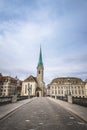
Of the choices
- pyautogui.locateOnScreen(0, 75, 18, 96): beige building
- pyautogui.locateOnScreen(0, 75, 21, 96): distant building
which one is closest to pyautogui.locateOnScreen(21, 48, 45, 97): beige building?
pyautogui.locateOnScreen(0, 75, 21, 96): distant building

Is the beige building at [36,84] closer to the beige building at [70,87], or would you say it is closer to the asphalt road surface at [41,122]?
the beige building at [70,87]

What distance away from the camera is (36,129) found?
721 cm

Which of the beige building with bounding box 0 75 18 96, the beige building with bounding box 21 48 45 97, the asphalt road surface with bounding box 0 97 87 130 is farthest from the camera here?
the beige building with bounding box 21 48 45 97

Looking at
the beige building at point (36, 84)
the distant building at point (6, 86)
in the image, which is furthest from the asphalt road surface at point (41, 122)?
the beige building at point (36, 84)

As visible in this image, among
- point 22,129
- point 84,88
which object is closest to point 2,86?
point 84,88

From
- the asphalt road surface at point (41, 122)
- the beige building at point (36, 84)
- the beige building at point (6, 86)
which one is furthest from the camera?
the beige building at point (36, 84)

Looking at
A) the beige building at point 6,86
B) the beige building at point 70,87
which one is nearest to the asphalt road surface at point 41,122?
the beige building at point 6,86

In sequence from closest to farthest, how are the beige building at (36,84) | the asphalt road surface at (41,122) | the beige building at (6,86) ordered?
the asphalt road surface at (41,122) < the beige building at (6,86) < the beige building at (36,84)

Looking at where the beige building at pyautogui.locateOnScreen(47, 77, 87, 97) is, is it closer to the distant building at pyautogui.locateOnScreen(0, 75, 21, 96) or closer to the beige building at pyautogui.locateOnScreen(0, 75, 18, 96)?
the distant building at pyautogui.locateOnScreen(0, 75, 21, 96)

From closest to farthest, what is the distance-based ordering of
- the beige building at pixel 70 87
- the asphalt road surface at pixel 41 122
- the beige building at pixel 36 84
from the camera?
the asphalt road surface at pixel 41 122 < the beige building at pixel 36 84 < the beige building at pixel 70 87

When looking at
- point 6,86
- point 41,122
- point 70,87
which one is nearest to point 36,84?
point 6,86

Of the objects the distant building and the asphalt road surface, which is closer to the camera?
the asphalt road surface

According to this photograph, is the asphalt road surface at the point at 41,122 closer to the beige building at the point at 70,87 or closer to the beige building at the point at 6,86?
the beige building at the point at 6,86

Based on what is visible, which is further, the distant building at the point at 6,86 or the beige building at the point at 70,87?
the beige building at the point at 70,87
